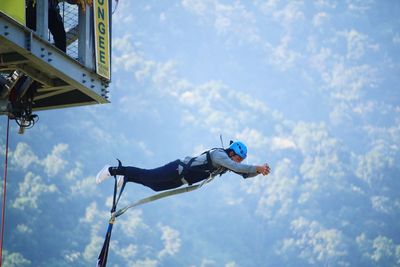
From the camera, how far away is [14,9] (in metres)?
10.1

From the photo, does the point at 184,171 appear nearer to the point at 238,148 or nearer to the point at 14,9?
the point at 238,148

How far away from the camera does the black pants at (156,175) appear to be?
11516 millimetres

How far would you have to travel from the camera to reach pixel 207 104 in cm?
17250

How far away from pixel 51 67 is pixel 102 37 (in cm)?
140

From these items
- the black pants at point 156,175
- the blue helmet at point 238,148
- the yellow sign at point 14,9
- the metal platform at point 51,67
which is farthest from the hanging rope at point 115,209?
the yellow sign at point 14,9

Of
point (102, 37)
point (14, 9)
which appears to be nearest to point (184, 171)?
point (102, 37)

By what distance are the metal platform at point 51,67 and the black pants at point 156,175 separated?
3.19 feet

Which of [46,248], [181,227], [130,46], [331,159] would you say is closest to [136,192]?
[181,227]

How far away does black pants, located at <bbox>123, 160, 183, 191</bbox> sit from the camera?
1152cm

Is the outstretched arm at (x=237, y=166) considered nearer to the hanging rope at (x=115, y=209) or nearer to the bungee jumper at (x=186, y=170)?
the bungee jumper at (x=186, y=170)

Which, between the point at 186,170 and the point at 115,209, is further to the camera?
the point at 186,170

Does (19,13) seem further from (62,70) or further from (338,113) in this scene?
(338,113)

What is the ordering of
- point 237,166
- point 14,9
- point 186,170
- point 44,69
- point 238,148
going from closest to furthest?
point 14,9 → point 44,69 → point 237,166 → point 186,170 → point 238,148

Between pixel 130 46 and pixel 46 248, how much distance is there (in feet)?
337
